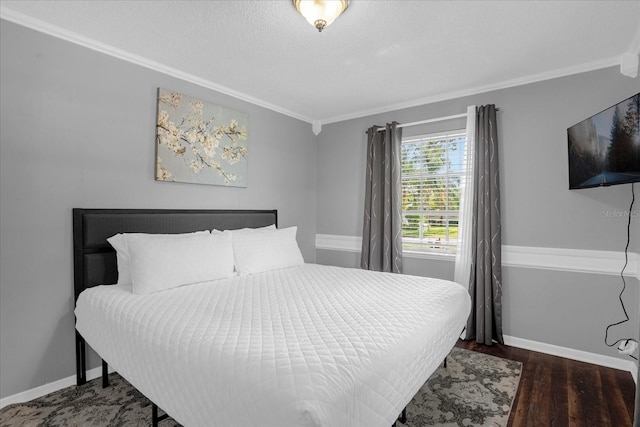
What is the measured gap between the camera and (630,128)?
6.28 ft

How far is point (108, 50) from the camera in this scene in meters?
2.46

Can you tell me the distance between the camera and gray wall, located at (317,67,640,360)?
262 centimetres

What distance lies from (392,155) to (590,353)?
253 centimetres

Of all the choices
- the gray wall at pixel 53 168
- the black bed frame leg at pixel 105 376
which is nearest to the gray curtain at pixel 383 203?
the gray wall at pixel 53 168

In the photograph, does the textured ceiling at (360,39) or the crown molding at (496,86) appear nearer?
the textured ceiling at (360,39)

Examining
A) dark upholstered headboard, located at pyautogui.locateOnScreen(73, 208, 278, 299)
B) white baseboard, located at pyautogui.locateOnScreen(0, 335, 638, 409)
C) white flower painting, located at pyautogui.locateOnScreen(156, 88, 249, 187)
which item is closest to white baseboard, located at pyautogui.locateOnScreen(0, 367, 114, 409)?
white baseboard, located at pyautogui.locateOnScreen(0, 335, 638, 409)

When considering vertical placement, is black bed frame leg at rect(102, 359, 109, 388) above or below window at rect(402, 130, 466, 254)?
below

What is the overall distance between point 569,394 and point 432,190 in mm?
2103

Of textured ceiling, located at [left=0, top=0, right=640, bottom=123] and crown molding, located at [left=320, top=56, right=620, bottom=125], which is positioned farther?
crown molding, located at [left=320, top=56, right=620, bottom=125]

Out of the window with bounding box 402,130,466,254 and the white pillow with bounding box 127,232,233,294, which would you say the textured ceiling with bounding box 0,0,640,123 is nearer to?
the window with bounding box 402,130,466,254

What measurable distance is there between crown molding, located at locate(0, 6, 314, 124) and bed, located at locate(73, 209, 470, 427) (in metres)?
1.22

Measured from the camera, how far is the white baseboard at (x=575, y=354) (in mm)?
2527

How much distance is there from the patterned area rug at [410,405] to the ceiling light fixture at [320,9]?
2385 millimetres

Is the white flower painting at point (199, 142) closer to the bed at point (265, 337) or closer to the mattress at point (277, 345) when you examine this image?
the bed at point (265, 337)
